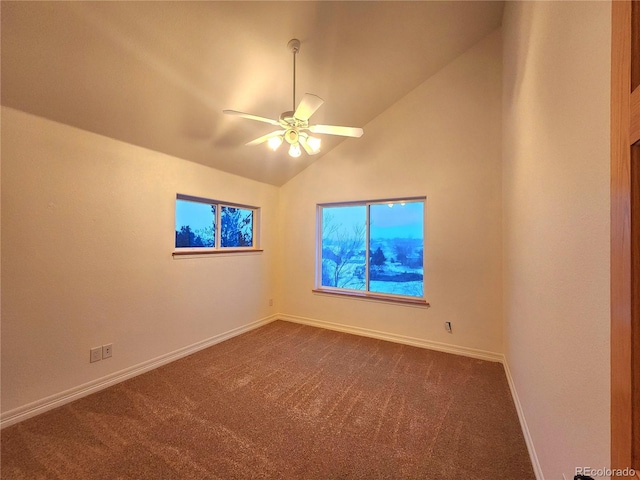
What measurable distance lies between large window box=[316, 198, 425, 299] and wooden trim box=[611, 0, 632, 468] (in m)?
2.74

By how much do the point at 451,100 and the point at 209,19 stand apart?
8.54ft

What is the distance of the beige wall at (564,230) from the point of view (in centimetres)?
77

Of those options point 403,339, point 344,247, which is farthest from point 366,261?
point 403,339

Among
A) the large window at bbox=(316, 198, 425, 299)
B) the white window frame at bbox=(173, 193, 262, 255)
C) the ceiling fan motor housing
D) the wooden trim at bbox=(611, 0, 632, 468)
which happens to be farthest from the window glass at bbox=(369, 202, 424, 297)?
the wooden trim at bbox=(611, 0, 632, 468)

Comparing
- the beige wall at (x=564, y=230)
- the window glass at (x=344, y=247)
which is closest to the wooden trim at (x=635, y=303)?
the beige wall at (x=564, y=230)

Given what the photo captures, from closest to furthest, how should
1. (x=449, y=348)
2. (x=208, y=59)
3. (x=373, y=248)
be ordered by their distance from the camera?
(x=208, y=59) → (x=449, y=348) → (x=373, y=248)

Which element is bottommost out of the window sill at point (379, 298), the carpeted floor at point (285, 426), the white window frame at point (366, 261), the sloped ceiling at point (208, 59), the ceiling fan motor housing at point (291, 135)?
Result: the carpeted floor at point (285, 426)

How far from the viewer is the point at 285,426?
5.74ft

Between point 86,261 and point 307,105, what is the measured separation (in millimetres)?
2228

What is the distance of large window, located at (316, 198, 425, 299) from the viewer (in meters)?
3.27

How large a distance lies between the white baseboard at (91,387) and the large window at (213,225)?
1.18m

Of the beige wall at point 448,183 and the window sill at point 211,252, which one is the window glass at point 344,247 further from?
the window sill at point 211,252

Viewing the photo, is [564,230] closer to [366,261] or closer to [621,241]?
[621,241]

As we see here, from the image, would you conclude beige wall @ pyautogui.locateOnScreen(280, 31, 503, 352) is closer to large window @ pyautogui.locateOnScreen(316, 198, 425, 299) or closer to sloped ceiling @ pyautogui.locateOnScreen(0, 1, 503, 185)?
large window @ pyautogui.locateOnScreen(316, 198, 425, 299)
